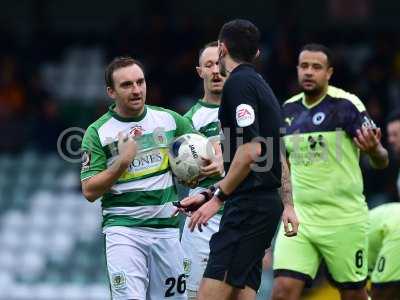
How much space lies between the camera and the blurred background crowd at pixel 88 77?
15023 millimetres

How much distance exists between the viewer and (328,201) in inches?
356

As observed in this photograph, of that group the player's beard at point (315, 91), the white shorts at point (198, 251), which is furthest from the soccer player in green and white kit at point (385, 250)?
the white shorts at point (198, 251)

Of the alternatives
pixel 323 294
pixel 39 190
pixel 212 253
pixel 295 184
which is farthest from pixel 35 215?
pixel 212 253

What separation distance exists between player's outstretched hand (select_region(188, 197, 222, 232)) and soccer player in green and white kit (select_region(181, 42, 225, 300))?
1.42m

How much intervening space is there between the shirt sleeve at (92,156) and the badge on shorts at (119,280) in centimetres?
69

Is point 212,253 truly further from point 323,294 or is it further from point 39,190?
point 39,190

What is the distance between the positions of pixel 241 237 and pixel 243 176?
42 cm

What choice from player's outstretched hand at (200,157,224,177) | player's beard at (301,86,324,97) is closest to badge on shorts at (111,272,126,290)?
player's outstretched hand at (200,157,224,177)

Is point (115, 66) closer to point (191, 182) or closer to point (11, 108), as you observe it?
point (191, 182)

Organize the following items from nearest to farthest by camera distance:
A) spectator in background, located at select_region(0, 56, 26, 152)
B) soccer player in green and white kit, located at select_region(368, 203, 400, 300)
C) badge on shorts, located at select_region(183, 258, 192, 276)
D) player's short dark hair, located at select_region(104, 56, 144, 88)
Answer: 1. player's short dark hair, located at select_region(104, 56, 144, 88)
2. badge on shorts, located at select_region(183, 258, 192, 276)
3. soccer player in green and white kit, located at select_region(368, 203, 400, 300)
4. spectator in background, located at select_region(0, 56, 26, 152)

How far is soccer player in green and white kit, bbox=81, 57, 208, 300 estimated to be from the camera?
25.8 ft

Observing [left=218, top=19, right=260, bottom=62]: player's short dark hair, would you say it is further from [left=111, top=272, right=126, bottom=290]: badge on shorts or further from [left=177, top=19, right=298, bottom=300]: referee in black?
[left=111, top=272, right=126, bottom=290]: badge on shorts

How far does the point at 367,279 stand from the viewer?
945 centimetres

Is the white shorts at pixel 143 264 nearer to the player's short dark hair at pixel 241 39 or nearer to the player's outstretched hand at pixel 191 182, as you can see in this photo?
the player's outstretched hand at pixel 191 182
